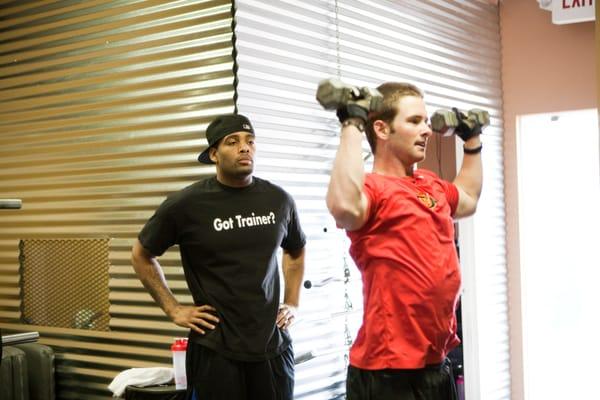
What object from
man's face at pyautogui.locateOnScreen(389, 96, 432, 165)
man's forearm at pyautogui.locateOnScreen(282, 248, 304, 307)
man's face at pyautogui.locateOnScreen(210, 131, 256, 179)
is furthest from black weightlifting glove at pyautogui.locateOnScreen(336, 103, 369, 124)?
man's forearm at pyautogui.locateOnScreen(282, 248, 304, 307)

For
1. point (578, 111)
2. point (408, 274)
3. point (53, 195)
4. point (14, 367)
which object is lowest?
point (14, 367)

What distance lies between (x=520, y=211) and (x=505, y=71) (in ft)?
3.62

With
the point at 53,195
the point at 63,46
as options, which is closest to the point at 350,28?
the point at 63,46

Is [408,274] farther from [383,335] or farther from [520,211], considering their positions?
[520,211]

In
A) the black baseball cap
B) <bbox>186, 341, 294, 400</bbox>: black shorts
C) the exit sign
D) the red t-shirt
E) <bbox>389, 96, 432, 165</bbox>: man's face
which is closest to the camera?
the red t-shirt

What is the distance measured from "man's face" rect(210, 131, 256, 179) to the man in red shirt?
91 cm

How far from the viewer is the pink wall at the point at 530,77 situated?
5996mm

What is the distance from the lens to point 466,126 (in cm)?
280

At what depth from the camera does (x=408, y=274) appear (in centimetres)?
238

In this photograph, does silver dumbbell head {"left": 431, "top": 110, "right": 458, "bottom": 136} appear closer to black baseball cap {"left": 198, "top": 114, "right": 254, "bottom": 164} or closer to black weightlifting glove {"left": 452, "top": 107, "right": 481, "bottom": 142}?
black weightlifting glove {"left": 452, "top": 107, "right": 481, "bottom": 142}

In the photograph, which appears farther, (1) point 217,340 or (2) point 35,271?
(2) point 35,271

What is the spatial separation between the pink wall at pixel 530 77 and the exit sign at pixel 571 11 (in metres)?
0.30

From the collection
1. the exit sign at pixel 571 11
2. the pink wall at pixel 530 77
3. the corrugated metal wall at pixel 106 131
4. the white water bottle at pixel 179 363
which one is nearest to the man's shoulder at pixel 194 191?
the corrugated metal wall at pixel 106 131

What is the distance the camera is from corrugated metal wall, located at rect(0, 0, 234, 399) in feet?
12.7
